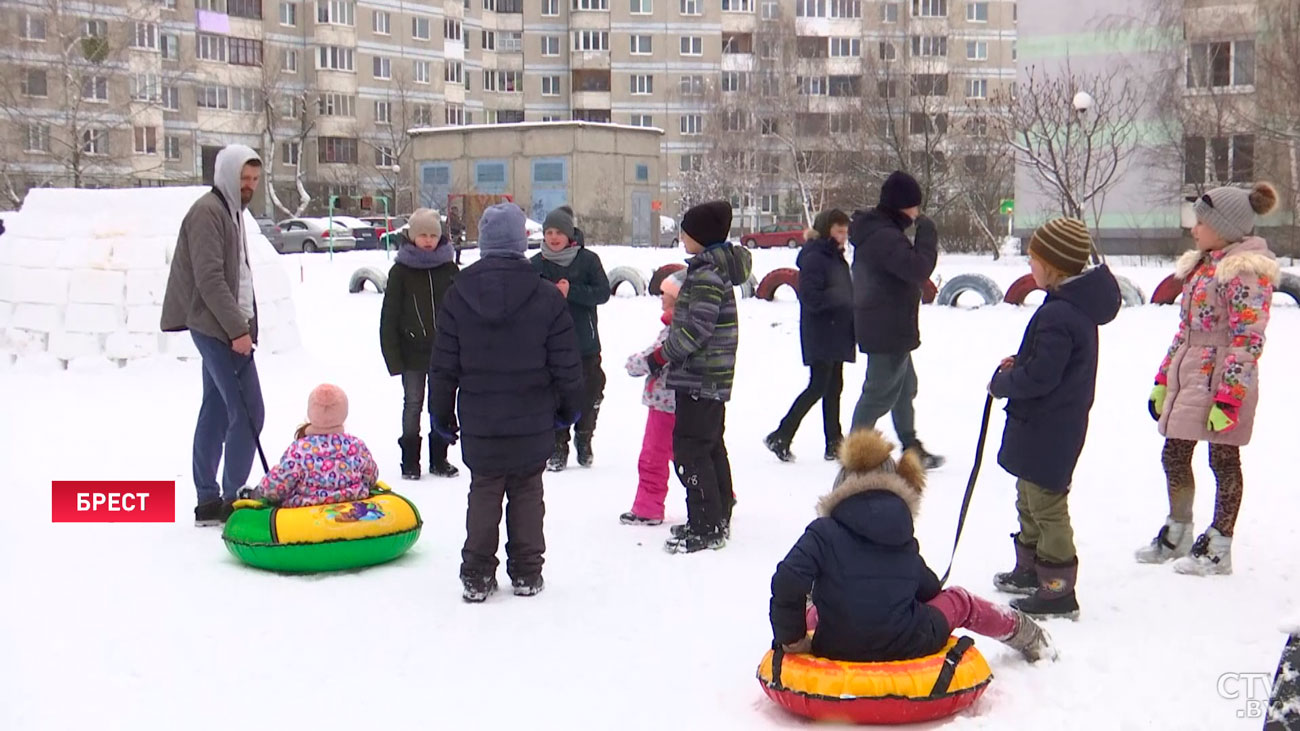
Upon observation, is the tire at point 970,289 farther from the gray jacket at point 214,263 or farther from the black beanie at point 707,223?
the gray jacket at point 214,263

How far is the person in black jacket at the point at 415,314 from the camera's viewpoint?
328 inches

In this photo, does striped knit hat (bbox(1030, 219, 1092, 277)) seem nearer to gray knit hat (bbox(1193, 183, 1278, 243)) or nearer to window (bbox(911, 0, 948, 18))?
gray knit hat (bbox(1193, 183, 1278, 243))

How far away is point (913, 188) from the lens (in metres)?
7.82

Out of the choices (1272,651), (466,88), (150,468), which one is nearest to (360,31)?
(466,88)

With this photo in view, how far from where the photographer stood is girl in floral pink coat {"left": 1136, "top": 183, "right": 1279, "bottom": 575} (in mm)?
5688

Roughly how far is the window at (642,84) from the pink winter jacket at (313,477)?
224ft

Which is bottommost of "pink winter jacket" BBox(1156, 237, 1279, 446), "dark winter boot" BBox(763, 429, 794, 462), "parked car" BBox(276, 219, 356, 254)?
"dark winter boot" BBox(763, 429, 794, 462)

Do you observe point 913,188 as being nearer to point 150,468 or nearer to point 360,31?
point 150,468

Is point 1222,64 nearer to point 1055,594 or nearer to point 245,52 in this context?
point 1055,594

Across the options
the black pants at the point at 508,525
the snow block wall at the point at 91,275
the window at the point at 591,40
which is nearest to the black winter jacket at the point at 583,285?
the black pants at the point at 508,525

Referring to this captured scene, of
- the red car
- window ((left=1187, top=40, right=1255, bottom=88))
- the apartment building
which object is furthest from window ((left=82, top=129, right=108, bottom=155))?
window ((left=1187, top=40, right=1255, bottom=88))

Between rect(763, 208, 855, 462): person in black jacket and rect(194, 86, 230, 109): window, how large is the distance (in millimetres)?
59128

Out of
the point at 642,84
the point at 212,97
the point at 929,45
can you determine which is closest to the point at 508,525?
the point at 212,97

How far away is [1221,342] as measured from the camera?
5.80m
